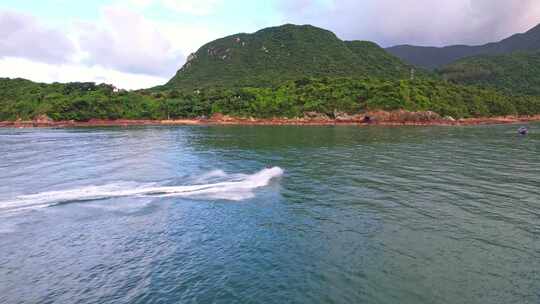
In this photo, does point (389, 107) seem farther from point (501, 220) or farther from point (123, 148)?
point (501, 220)

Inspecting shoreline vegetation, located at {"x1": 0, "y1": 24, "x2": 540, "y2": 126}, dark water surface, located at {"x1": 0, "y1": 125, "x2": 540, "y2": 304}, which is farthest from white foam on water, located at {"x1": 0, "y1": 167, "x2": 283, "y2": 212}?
shoreline vegetation, located at {"x1": 0, "y1": 24, "x2": 540, "y2": 126}

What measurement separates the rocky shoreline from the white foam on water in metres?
103

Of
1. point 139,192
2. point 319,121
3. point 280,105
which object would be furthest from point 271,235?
point 280,105

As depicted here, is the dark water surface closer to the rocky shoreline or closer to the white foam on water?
the white foam on water

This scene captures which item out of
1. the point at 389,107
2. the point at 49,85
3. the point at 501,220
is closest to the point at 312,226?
the point at 501,220

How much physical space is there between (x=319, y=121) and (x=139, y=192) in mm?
114922

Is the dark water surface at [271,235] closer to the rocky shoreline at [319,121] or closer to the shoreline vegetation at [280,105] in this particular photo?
the rocky shoreline at [319,121]

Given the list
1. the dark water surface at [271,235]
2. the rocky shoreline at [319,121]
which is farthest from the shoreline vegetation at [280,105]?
the dark water surface at [271,235]

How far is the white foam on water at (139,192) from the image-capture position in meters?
26.9

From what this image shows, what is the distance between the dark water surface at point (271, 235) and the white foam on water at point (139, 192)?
0.17 meters

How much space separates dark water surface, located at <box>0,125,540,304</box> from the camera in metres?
14.6

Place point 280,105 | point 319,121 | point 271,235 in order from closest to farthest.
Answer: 1. point 271,235
2. point 319,121
3. point 280,105

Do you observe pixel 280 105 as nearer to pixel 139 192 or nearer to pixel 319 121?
pixel 319 121

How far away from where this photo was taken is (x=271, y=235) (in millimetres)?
20469
